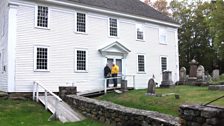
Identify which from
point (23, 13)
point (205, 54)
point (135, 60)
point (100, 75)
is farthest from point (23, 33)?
point (205, 54)

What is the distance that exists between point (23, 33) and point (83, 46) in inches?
170

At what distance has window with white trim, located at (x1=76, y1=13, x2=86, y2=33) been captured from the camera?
19.9 m

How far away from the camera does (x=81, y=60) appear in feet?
64.9

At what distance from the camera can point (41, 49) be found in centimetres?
1802

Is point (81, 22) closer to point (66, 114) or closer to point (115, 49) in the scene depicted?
point (115, 49)

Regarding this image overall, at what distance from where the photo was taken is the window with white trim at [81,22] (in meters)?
19.9

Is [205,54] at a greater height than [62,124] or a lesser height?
greater

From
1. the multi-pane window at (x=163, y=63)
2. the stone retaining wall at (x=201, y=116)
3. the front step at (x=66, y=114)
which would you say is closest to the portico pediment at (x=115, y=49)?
the multi-pane window at (x=163, y=63)

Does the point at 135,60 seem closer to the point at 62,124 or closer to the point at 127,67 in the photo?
the point at 127,67

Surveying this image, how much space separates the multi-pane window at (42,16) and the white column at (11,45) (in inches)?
59.8

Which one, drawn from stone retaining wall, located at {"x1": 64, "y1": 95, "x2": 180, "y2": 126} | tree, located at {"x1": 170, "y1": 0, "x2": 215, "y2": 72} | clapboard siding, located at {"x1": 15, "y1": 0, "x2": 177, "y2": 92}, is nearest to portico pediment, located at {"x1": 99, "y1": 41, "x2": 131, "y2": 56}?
clapboard siding, located at {"x1": 15, "y1": 0, "x2": 177, "y2": 92}

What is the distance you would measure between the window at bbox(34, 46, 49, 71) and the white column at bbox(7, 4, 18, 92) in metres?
1.42

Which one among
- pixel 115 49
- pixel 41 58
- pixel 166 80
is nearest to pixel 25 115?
pixel 41 58

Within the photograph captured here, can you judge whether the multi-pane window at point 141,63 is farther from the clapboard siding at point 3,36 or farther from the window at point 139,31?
the clapboard siding at point 3,36
